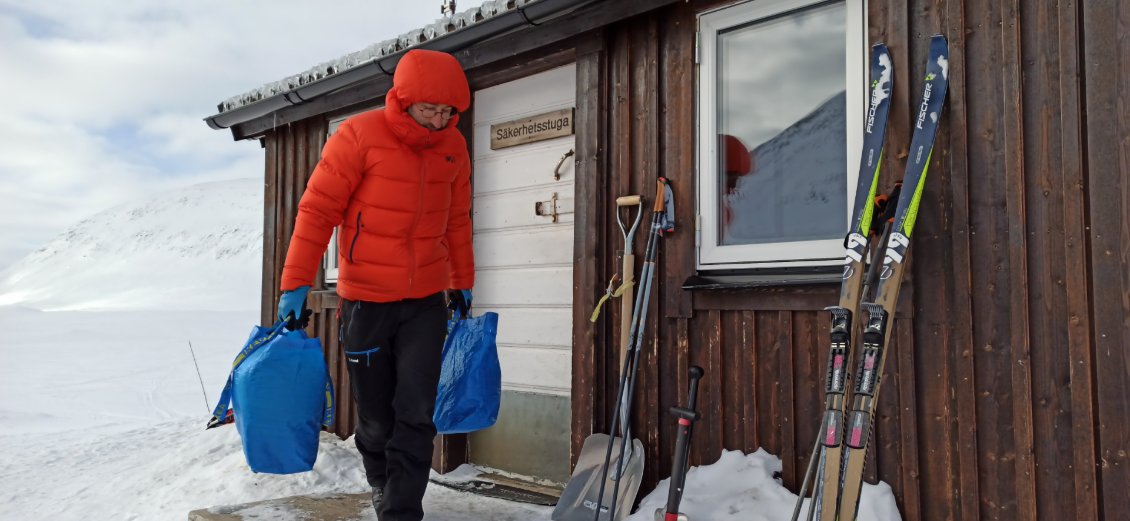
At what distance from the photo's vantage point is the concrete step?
9.95 ft

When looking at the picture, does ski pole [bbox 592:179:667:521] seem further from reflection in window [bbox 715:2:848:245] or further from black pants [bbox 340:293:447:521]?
black pants [bbox 340:293:447:521]

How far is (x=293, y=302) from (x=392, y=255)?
0.39 m

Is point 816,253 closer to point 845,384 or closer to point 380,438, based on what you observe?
point 845,384

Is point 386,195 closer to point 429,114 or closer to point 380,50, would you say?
point 429,114

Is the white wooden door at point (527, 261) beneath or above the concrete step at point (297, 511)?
above

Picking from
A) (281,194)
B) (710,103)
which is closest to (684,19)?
(710,103)

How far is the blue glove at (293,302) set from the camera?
2.60 meters

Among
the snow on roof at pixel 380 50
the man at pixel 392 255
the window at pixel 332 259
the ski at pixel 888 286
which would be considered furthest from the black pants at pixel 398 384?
the window at pixel 332 259

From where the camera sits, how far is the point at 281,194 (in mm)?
5945

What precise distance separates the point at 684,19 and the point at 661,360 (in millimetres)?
1588

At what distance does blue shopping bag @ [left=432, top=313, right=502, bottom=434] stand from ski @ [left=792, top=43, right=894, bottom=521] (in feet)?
4.25

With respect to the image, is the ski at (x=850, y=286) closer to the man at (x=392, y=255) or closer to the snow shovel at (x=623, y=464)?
the snow shovel at (x=623, y=464)

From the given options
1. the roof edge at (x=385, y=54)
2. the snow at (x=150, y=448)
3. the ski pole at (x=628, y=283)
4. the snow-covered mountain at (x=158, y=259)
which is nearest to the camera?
the snow at (x=150, y=448)

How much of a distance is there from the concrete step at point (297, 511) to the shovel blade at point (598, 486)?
877 mm
